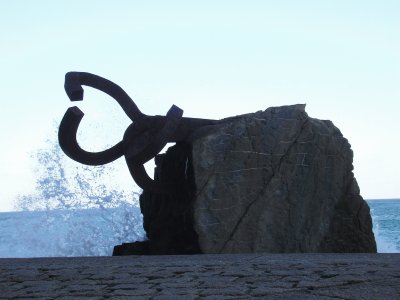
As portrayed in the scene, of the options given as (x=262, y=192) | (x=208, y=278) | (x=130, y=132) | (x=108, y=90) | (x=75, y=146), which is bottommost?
(x=208, y=278)

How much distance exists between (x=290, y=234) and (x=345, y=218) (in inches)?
27.7

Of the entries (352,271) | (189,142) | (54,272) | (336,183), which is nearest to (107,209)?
(189,142)

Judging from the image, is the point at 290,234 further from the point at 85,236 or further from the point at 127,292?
the point at 85,236

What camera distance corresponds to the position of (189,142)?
269 inches

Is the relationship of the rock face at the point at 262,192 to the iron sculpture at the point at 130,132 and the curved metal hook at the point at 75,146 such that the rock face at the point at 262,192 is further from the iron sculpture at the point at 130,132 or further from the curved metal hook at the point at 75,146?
the curved metal hook at the point at 75,146

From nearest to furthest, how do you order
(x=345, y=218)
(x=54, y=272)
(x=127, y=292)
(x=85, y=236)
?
(x=127, y=292) → (x=54, y=272) → (x=345, y=218) → (x=85, y=236)

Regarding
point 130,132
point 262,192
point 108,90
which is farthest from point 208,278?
point 108,90

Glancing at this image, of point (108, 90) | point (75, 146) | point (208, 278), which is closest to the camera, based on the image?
point (208, 278)

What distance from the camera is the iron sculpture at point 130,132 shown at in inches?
257

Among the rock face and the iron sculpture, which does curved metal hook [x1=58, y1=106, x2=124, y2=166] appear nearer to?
the iron sculpture

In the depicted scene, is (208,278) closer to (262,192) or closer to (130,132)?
(262,192)

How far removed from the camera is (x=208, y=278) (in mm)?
4047

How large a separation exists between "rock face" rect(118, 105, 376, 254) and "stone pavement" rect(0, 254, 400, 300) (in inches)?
40.8

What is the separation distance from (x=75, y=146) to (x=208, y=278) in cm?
299
